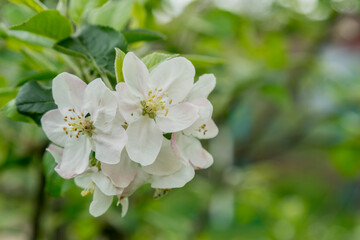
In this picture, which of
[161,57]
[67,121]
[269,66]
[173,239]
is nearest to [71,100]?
[67,121]

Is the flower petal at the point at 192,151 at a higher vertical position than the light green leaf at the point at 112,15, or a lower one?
lower

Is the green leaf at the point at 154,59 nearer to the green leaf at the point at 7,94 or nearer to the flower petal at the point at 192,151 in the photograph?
the flower petal at the point at 192,151

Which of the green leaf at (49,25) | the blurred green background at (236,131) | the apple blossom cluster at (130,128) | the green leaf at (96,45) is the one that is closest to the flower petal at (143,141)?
the apple blossom cluster at (130,128)

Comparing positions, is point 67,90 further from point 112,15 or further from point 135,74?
point 112,15

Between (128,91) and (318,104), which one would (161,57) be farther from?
(318,104)

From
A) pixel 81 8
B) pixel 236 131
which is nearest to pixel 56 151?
pixel 81 8

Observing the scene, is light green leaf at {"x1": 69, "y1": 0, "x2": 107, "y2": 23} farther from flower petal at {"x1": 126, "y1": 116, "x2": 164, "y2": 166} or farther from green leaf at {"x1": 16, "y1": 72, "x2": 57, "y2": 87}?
flower petal at {"x1": 126, "y1": 116, "x2": 164, "y2": 166}
